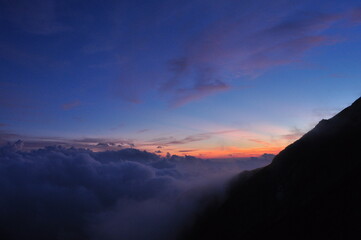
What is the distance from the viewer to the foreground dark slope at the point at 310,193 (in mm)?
66875

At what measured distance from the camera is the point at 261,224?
90.8 m

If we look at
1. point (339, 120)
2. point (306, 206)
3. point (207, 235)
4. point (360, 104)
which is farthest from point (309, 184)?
point (207, 235)

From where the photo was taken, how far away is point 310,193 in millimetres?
79312

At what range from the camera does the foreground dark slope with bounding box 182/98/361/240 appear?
219 feet

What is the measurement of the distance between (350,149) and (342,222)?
2817 cm

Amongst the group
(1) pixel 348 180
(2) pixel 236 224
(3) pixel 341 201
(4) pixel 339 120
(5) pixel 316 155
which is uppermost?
(4) pixel 339 120

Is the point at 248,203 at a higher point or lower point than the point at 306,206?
lower

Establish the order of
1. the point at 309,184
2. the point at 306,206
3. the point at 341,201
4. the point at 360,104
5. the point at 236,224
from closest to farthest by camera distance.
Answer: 1. the point at 341,201
2. the point at 306,206
3. the point at 309,184
4. the point at 360,104
5. the point at 236,224

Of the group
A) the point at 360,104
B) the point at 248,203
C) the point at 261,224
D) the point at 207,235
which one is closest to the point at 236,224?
the point at 248,203

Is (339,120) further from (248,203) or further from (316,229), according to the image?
(248,203)

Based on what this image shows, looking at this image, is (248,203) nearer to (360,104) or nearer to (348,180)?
(348,180)

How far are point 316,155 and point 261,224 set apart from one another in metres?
36.6

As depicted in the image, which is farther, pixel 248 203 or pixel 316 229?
pixel 248 203

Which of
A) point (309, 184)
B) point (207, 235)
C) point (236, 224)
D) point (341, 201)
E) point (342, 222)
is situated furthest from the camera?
point (207, 235)
